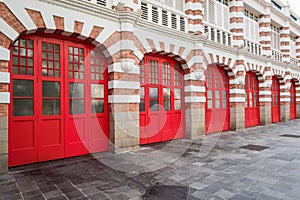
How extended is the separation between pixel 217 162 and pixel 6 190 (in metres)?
3.80

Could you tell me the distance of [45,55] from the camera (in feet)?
14.6

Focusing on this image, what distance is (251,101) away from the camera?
10031 mm

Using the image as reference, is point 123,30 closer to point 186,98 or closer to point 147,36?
point 147,36

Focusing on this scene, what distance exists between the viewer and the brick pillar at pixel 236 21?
340 inches

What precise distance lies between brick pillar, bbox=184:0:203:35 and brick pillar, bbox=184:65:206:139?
4.42 ft

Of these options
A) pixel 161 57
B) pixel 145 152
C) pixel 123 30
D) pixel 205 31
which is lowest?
pixel 145 152

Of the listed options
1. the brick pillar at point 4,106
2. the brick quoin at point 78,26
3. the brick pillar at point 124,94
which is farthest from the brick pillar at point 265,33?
the brick pillar at point 4,106

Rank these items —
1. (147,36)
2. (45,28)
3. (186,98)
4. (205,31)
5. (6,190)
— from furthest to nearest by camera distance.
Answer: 1. (205,31)
2. (186,98)
3. (147,36)
4. (45,28)
5. (6,190)

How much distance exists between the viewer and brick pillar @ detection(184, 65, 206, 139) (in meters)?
6.91

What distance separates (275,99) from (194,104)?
8.15m

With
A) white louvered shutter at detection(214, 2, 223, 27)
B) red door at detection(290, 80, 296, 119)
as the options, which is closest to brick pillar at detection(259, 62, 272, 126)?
white louvered shutter at detection(214, 2, 223, 27)

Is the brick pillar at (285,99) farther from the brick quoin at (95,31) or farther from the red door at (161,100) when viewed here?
the brick quoin at (95,31)

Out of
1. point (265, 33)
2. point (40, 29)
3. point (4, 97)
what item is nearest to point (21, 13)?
point (40, 29)

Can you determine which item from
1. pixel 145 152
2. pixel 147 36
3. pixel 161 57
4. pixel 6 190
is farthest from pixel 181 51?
pixel 6 190
